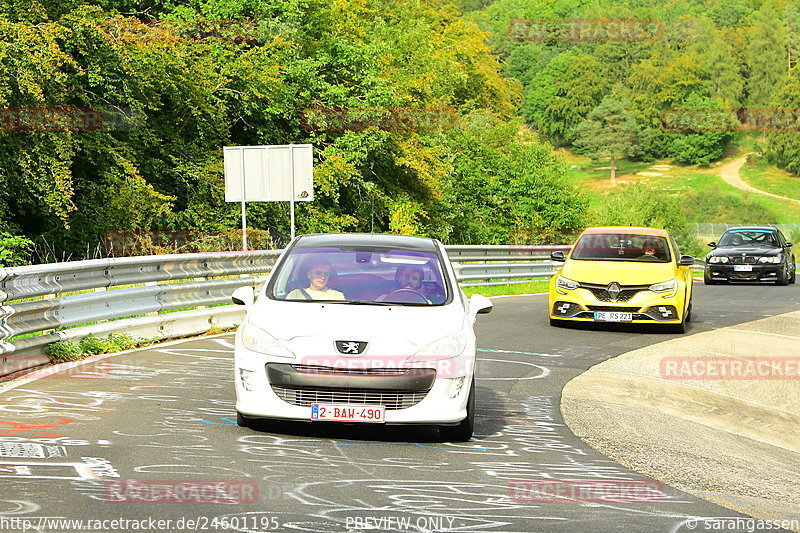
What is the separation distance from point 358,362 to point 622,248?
10786mm

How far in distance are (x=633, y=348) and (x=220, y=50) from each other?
75.9ft

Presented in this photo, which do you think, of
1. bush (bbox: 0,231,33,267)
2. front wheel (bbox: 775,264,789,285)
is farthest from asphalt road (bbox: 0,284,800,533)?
front wheel (bbox: 775,264,789,285)

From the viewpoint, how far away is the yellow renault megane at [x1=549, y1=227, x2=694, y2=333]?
15.9 meters

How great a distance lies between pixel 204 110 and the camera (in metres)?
32.0

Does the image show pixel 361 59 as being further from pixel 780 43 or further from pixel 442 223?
pixel 780 43

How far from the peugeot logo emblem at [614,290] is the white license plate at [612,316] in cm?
20

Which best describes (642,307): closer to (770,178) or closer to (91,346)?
(91,346)

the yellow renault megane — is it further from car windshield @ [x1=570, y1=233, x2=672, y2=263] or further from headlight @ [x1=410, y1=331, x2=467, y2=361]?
headlight @ [x1=410, y1=331, x2=467, y2=361]

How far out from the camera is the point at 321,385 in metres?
7.25

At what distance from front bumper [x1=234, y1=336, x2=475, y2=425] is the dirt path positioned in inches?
5353

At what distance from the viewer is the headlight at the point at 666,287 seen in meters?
16.0

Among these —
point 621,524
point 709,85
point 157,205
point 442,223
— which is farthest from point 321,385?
point 709,85

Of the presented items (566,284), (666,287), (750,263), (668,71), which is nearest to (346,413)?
(566,284)

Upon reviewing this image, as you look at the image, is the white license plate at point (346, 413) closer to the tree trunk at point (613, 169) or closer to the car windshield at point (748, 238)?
the car windshield at point (748, 238)
